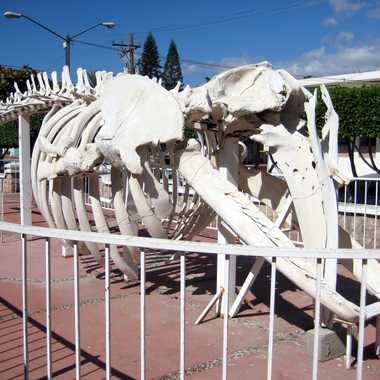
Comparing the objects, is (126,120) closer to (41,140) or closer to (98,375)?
(41,140)

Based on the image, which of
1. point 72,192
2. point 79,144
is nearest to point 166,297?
point 72,192

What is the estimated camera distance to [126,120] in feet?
15.3

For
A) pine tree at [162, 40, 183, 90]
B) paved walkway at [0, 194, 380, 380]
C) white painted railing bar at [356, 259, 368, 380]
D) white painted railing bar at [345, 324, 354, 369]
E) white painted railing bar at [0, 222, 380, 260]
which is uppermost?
pine tree at [162, 40, 183, 90]

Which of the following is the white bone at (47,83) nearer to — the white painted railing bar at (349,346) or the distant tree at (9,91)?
the white painted railing bar at (349,346)

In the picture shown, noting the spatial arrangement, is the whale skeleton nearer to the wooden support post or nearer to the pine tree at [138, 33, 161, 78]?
the wooden support post

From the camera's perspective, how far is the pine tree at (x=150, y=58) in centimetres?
5606

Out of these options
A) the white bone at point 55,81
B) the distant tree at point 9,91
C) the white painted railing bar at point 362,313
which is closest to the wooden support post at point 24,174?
the white bone at point 55,81

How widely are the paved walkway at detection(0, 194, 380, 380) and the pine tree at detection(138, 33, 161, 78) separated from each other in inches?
2027

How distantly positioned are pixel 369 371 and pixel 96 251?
306 centimetres

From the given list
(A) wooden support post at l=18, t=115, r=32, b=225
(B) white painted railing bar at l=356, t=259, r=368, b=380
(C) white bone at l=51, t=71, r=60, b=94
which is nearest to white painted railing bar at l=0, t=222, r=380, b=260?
(B) white painted railing bar at l=356, t=259, r=368, b=380

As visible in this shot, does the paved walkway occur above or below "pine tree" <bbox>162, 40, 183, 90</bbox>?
below

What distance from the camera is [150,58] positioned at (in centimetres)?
5619

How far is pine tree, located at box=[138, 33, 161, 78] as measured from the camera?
184 feet

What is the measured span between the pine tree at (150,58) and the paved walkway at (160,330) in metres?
51.5
